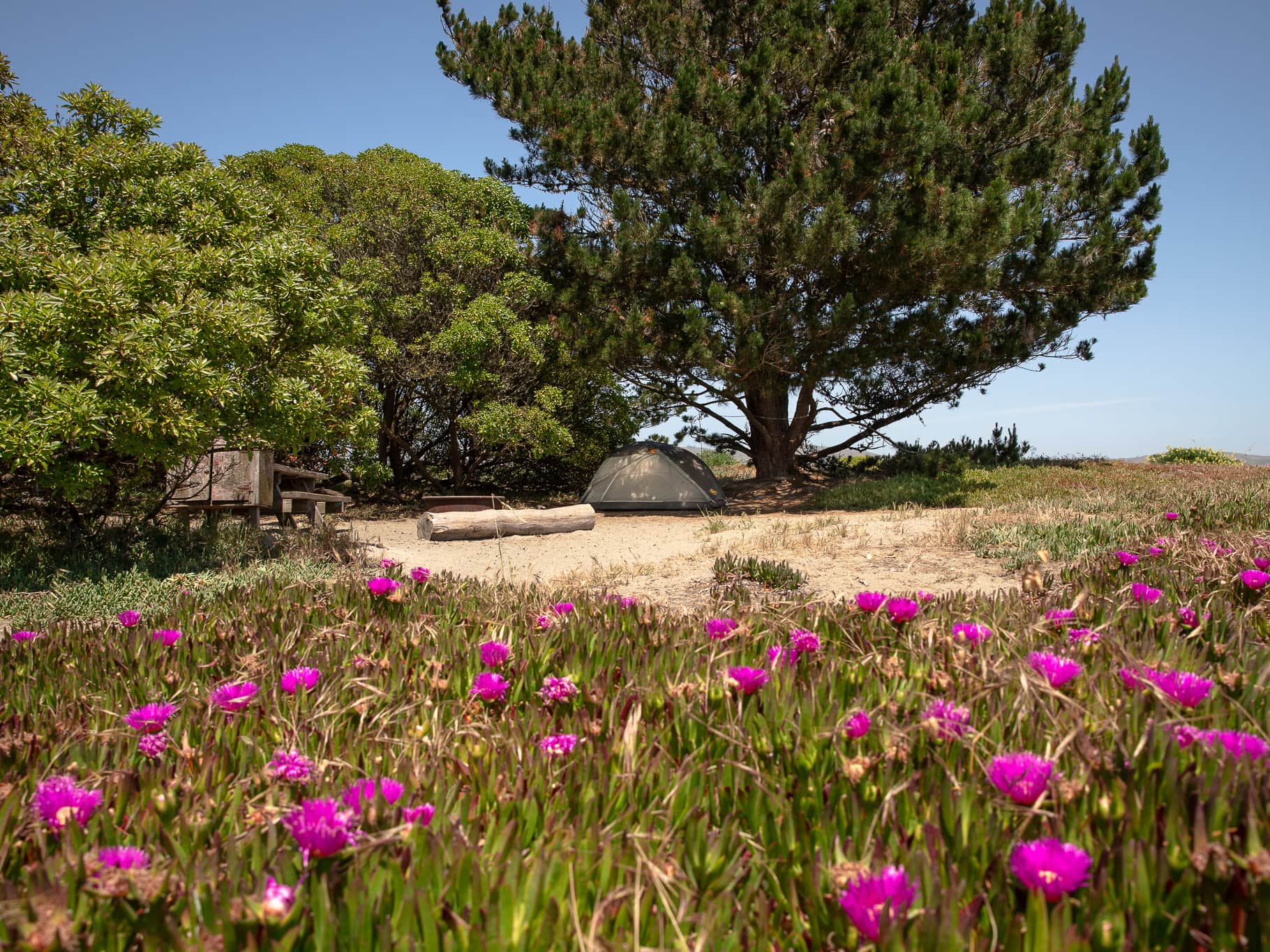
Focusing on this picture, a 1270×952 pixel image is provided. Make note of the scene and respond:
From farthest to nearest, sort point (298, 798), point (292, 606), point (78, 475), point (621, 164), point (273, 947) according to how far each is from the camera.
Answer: point (621, 164), point (78, 475), point (292, 606), point (298, 798), point (273, 947)

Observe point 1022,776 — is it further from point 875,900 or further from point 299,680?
point 299,680

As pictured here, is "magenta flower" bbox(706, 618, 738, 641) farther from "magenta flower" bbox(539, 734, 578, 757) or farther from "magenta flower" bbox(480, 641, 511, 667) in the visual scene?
"magenta flower" bbox(539, 734, 578, 757)

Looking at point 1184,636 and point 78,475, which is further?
point 78,475

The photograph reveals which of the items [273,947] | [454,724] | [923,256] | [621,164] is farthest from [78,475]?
[923,256]

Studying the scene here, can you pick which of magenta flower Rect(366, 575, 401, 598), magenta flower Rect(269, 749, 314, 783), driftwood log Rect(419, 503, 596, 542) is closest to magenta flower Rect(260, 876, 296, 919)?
magenta flower Rect(269, 749, 314, 783)

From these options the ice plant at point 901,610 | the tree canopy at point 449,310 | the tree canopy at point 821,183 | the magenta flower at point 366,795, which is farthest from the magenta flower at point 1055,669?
the tree canopy at point 449,310

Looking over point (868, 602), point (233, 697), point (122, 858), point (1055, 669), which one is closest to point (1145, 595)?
point (868, 602)

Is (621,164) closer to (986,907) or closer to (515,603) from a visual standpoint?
(515,603)

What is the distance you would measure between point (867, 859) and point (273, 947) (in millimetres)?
684

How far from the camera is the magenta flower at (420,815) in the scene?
1028 mm

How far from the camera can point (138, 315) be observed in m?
6.51

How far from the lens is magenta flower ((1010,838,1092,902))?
830mm

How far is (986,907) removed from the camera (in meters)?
0.87

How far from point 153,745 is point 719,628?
1.30 metres
